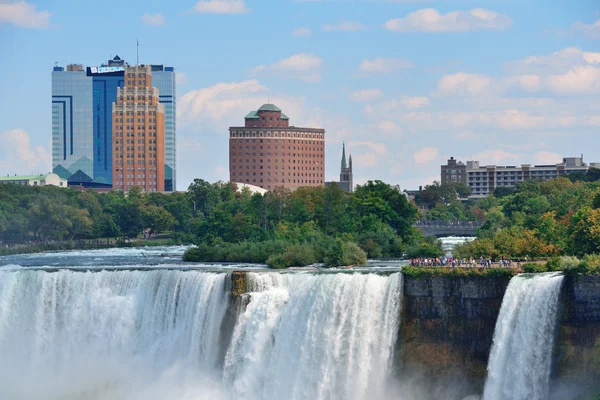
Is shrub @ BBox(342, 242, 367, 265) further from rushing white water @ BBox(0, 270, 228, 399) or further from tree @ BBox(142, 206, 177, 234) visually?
tree @ BBox(142, 206, 177, 234)

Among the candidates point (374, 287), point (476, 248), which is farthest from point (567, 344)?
point (476, 248)

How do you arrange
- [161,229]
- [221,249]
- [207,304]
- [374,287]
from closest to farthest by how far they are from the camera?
1. [374,287]
2. [207,304]
3. [221,249]
4. [161,229]

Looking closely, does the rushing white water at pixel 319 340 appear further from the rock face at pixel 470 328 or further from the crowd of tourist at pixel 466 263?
the crowd of tourist at pixel 466 263

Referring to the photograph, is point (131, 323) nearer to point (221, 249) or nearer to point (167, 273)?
point (167, 273)

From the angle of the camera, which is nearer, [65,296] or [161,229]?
[65,296]

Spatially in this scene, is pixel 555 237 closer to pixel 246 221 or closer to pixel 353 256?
pixel 353 256

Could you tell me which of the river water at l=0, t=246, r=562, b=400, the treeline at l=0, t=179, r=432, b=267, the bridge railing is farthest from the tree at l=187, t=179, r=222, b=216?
the river water at l=0, t=246, r=562, b=400
